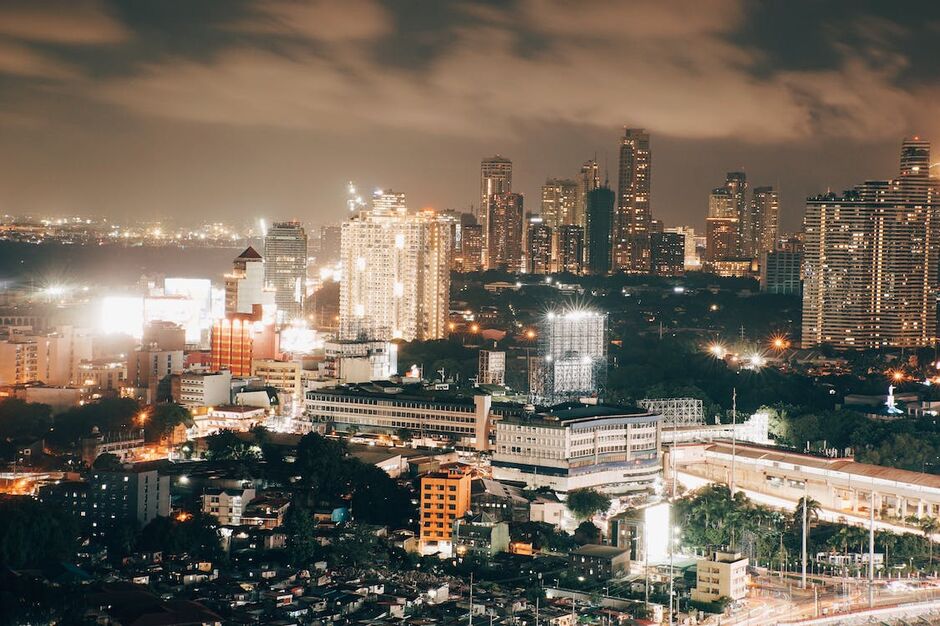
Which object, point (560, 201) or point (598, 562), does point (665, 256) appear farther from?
point (598, 562)

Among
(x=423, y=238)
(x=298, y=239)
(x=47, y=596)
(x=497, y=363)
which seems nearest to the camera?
(x=47, y=596)

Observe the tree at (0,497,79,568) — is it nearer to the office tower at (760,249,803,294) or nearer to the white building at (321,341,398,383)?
the white building at (321,341,398,383)

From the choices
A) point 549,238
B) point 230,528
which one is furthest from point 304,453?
point 549,238

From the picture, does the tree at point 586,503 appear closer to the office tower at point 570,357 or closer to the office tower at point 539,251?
the office tower at point 570,357

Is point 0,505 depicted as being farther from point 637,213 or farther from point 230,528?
point 637,213

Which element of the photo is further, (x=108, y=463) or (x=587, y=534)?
(x=108, y=463)

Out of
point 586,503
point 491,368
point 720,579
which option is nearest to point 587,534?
point 586,503

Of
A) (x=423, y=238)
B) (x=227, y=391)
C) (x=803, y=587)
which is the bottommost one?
(x=803, y=587)
